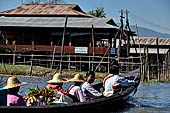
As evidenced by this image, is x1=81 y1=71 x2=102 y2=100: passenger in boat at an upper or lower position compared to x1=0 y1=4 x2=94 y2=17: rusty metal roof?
lower

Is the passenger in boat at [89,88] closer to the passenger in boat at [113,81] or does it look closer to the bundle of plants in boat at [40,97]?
the passenger in boat at [113,81]

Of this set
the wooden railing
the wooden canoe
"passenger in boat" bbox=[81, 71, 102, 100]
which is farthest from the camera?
the wooden railing

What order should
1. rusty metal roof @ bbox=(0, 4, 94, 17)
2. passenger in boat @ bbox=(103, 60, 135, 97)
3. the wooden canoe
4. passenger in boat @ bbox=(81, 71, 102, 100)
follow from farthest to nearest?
rusty metal roof @ bbox=(0, 4, 94, 17)
passenger in boat @ bbox=(103, 60, 135, 97)
passenger in boat @ bbox=(81, 71, 102, 100)
the wooden canoe

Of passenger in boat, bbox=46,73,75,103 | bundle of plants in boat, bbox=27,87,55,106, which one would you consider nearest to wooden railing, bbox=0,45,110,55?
passenger in boat, bbox=46,73,75,103

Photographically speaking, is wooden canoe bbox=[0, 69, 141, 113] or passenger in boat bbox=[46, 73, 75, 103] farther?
passenger in boat bbox=[46, 73, 75, 103]

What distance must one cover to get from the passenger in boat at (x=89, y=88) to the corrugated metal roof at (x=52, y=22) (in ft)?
65.4

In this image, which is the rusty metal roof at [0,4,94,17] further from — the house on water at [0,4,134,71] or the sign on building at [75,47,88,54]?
the sign on building at [75,47,88,54]

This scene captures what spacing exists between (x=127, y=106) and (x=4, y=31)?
2363 cm

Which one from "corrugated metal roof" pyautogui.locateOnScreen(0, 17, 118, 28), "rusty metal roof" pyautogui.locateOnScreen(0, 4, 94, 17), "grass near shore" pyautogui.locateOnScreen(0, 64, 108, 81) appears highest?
"rusty metal roof" pyautogui.locateOnScreen(0, 4, 94, 17)

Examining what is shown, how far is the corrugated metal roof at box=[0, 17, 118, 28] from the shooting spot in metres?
29.7

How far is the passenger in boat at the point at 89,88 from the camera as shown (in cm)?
874

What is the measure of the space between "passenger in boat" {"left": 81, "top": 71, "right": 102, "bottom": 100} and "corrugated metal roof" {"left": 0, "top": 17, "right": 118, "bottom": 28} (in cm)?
1993

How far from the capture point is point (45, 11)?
1433 inches

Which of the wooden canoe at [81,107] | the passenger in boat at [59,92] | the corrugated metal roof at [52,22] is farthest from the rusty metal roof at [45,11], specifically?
the passenger in boat at [59,92]
